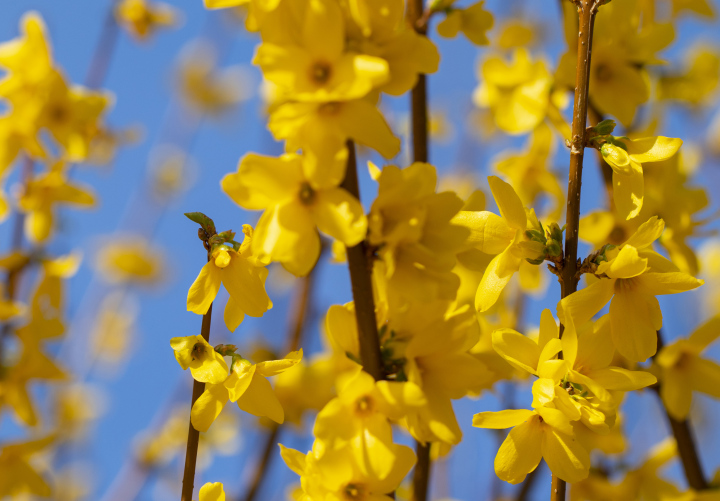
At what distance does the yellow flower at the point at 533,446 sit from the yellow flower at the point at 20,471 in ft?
3.17

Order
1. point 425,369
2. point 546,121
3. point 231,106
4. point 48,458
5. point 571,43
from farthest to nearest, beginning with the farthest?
1. point 231,106
2. point 48,458
3. point 546,121
4. point 571,43
5. point 425,369

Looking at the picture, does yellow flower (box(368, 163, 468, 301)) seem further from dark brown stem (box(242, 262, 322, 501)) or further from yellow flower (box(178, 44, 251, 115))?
yellow flower (box(178, 44, 251, 115))

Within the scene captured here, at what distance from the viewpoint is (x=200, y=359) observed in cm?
79

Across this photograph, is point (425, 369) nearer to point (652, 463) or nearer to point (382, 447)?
point (382, 447)

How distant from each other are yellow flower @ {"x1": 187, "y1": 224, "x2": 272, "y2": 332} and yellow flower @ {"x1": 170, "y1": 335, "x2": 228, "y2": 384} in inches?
1.7

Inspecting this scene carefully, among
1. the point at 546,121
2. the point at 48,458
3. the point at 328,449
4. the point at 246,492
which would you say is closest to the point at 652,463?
the point at 546,121

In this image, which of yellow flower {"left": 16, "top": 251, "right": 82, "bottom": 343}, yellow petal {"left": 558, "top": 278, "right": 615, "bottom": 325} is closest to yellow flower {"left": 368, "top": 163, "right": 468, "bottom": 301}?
yellow petal {"left": 558, "top": 278, "right": 615, "bottom": 325}

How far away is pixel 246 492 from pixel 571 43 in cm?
130

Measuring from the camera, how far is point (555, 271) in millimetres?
838

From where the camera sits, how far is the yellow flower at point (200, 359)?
755 millimetres

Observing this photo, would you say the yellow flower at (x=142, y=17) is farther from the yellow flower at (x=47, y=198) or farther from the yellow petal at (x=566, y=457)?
the yellow petal at (x=566, y=457)

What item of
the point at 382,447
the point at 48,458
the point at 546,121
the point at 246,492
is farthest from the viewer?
the point at 48,458

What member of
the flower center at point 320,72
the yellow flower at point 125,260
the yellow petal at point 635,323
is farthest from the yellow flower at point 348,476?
the yellow flower at point 125,260

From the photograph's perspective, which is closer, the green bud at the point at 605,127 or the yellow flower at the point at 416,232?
the yellow flower at the point at 416,232
